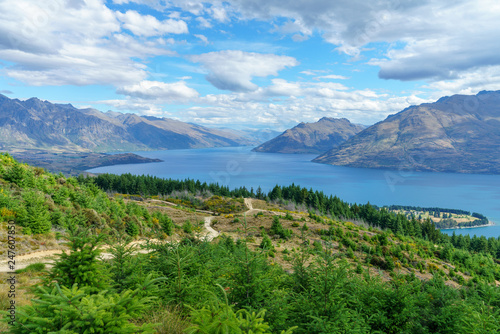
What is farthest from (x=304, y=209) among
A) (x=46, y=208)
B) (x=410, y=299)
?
(x=410, y=299)

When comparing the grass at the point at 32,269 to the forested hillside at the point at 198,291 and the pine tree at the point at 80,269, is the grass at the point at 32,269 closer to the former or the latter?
the forested hillside at the point at 198,291

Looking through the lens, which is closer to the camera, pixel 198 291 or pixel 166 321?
pixel 166 321

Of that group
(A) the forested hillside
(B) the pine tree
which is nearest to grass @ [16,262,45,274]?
(A) the forested hillside

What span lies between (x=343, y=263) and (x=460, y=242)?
11775 centimetres

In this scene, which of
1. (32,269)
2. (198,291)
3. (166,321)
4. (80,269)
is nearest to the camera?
(166,321)

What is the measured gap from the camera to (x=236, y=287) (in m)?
9.21

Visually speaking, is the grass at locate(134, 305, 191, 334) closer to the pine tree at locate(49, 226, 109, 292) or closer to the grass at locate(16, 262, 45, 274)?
the pine tree at locate(49, 226, 109, 292)

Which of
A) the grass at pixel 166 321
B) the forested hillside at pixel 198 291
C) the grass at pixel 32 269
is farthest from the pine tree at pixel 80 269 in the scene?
the grass at pixel 32 269

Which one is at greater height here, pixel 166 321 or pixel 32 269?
pixel 166 321

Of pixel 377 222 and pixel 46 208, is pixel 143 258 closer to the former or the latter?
pixel 46 208

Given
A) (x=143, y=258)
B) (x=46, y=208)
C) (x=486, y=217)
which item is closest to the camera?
(x=143, y=258)

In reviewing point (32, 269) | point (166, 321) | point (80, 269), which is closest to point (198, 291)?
point (166, 321)

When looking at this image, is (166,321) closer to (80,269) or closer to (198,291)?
(198,291)

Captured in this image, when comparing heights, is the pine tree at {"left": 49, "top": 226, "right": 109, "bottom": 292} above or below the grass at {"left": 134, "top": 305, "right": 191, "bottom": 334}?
above
